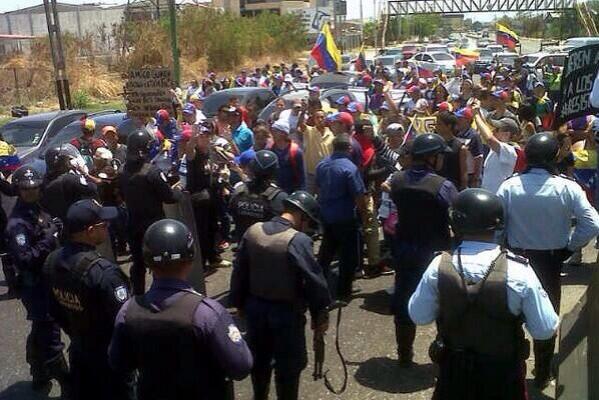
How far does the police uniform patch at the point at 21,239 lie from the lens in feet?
17.0

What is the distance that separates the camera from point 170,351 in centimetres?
302

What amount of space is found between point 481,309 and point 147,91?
9408 millimetres

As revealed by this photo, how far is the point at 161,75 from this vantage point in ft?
38.2

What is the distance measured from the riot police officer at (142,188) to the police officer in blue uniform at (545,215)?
10.3 feet

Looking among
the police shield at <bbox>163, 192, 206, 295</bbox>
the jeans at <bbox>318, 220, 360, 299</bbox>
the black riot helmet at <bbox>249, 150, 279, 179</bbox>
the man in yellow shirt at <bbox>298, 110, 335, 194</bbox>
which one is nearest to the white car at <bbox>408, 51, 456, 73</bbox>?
the man in yellow shirt at <bbox>298, 110, 335, 194</bbox>

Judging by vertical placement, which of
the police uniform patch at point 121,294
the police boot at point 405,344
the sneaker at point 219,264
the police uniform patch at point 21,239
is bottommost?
the sneaker at point 219,264

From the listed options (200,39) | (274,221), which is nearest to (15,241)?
(274,221)

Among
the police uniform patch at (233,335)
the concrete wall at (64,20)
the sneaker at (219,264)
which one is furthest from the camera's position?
the concrete wall at (64,20)

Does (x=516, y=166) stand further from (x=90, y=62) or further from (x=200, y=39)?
(x=200, y=39)

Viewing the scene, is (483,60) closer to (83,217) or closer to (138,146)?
(138,146)

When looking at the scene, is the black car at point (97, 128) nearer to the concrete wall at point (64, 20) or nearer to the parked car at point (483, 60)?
the parked car at point (483, 60)

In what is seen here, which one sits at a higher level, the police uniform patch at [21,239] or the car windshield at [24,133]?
→ the police uniform patch at [21,239]

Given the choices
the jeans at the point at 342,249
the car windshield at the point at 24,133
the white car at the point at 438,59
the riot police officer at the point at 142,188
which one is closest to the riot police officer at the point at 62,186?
the riot police officer at the point at 142,188

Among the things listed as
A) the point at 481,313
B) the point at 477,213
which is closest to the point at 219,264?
the point at 477,213
